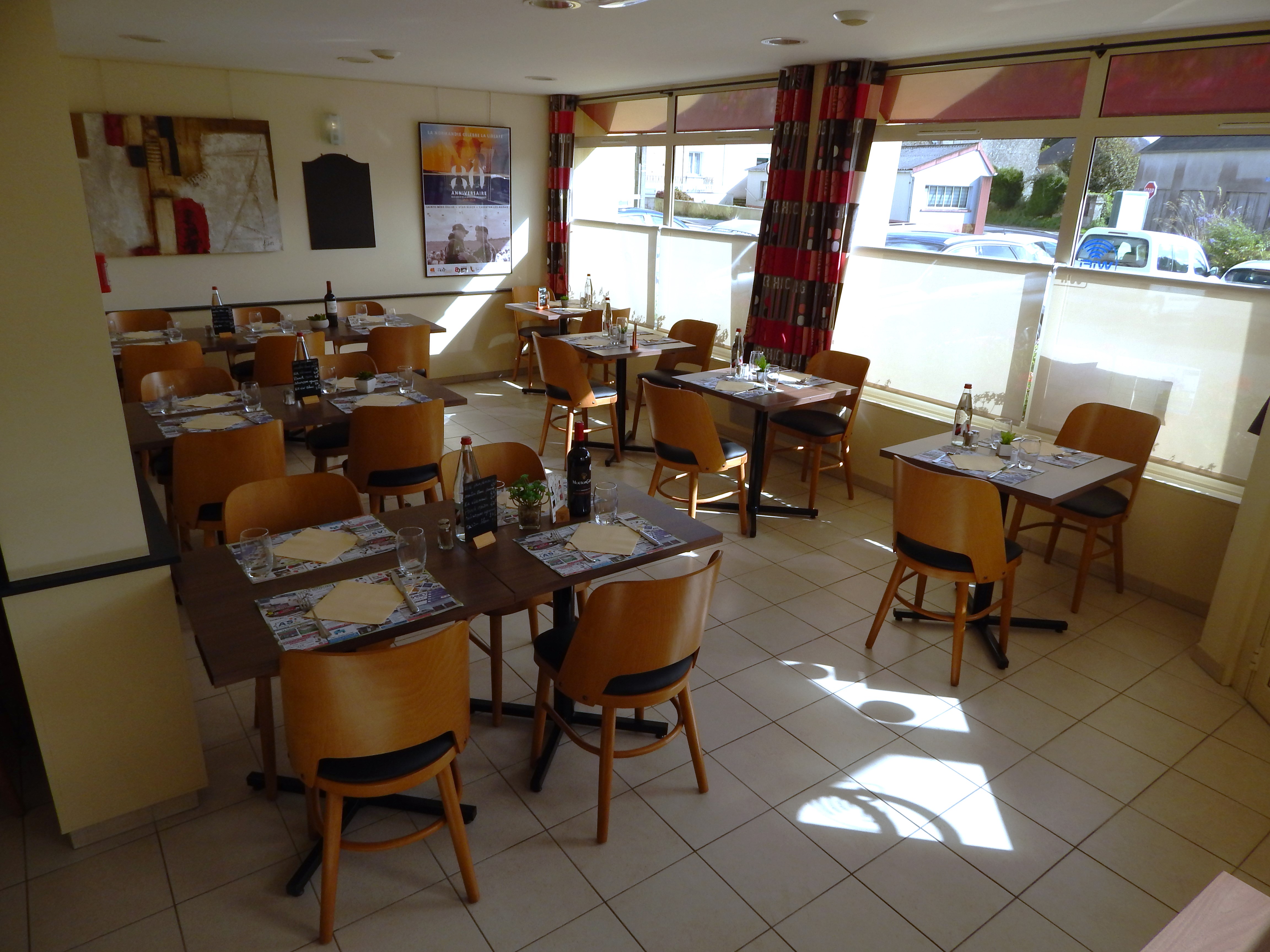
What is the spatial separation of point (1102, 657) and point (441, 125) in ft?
20.2

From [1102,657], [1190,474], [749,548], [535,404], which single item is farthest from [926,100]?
[535,404]

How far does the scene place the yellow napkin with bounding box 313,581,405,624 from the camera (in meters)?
2.03

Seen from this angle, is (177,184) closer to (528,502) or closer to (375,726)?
(528,502)

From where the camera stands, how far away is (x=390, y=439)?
3613mm

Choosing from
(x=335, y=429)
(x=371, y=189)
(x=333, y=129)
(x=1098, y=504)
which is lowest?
(x=1098, y=504)

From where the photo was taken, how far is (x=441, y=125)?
674 cm

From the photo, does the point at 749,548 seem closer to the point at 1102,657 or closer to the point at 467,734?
the point at 1102,657

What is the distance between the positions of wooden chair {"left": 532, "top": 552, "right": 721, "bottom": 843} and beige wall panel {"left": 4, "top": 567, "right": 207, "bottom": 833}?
1063 millimetres

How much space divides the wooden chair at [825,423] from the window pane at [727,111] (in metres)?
1.73

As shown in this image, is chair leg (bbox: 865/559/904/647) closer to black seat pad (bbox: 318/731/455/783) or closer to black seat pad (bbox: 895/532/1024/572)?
black seat pad (bbox: 895/532/1024/572)

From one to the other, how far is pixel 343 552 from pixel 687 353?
3895 mm

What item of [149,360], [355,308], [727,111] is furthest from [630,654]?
[727,111]

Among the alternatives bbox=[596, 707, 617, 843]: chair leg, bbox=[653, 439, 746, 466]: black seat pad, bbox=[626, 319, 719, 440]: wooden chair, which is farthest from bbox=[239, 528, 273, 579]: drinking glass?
bbox=[626, 319, 719, 440]: wooden chair

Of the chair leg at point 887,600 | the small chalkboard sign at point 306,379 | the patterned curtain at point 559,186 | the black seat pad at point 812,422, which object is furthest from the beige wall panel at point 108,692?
the patterned curtain at point 559,186
